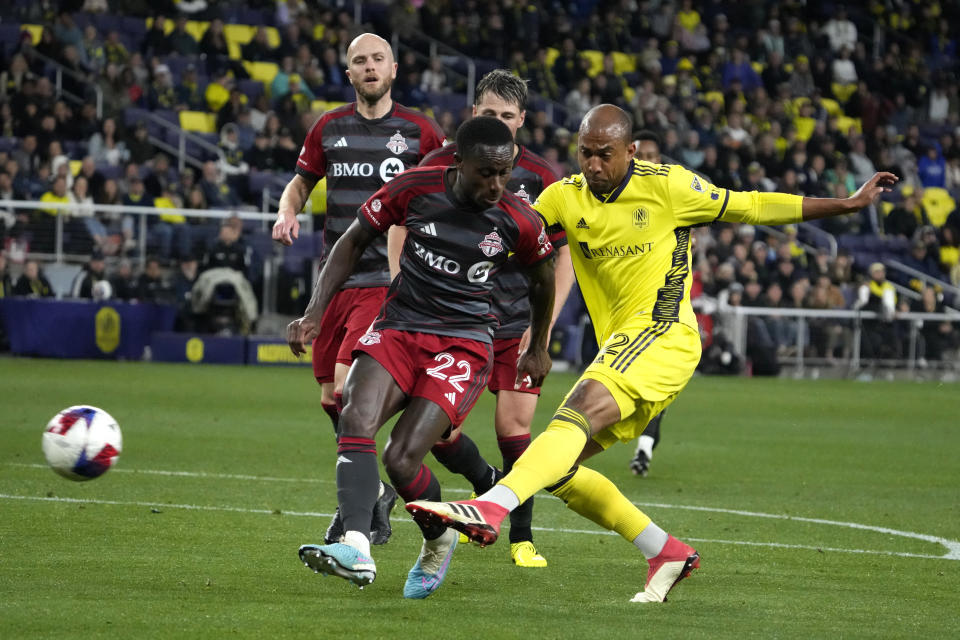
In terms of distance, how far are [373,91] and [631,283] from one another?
6.87 feet

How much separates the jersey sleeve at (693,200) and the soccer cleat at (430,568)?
5.77 feet

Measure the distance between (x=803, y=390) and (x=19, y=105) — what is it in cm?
1294

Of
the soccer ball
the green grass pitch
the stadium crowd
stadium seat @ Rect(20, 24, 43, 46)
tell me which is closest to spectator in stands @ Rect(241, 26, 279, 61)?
the stadium crowd

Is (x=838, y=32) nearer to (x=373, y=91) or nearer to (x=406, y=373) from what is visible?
(x=373, y=91)

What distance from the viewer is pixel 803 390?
2103cm

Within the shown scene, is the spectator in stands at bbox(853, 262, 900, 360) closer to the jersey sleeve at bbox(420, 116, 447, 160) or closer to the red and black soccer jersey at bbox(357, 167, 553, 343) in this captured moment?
the jersey sleeve at bbox(420, 116, 447, 160)

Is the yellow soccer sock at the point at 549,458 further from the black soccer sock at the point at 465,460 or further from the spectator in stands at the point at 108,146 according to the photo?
the spectator in stands at the point at 108,146

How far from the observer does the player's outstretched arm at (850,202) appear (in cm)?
602

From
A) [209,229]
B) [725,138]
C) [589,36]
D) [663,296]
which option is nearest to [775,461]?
[663,296]

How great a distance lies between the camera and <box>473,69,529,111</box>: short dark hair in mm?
7105

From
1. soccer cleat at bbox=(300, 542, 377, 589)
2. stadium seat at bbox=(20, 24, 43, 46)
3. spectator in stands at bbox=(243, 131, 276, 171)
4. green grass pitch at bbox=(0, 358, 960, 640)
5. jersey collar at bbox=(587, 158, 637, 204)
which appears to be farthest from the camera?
stadium seat at bbox=(20, 24, 43, 46)

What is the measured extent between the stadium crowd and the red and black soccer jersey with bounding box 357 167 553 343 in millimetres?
15324

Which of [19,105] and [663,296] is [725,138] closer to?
[19,105]

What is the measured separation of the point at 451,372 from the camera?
19.3ft
